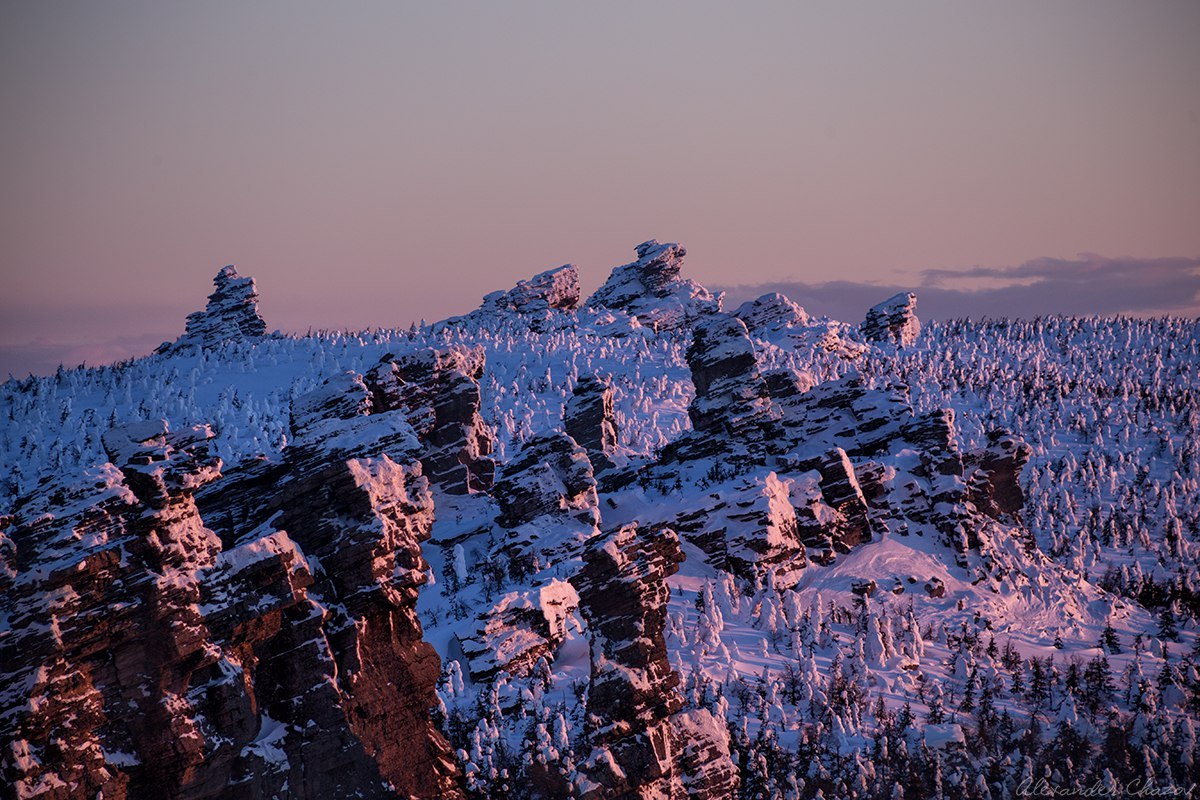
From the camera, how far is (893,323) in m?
196

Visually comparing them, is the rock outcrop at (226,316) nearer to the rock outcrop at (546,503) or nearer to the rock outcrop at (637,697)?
the rock outcrop at (546,503)

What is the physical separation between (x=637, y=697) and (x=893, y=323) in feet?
526

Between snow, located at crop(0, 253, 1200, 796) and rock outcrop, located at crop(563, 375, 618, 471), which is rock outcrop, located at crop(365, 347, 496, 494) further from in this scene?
rock outcrop, located at crop(563, 375, 618, 471)

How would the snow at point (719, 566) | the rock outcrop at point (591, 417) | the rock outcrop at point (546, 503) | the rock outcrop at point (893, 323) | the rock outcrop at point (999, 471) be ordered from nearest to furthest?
the snow at point (719, 566), the rock outcrop at point (546, 503), the rock outcrop at point (999, 471), the rock outcrop at point (591, 417), the rock outcrop at point (893, 323)

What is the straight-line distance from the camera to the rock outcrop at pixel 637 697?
1772 inches

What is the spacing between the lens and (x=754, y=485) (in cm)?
7956

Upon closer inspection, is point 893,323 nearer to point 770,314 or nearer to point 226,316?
point 770,314

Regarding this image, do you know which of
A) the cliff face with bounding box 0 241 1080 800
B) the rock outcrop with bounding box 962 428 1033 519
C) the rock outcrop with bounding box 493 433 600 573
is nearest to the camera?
the cliff face with bounding box 0 241 1080 800

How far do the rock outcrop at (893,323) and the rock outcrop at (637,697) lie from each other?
153895mm

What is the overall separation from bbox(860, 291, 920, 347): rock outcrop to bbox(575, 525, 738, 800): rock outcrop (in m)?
154

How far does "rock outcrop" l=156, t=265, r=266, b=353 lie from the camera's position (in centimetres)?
17188

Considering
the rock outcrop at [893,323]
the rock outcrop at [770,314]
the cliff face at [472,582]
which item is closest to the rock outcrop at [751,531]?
the cliff face at [472,582]

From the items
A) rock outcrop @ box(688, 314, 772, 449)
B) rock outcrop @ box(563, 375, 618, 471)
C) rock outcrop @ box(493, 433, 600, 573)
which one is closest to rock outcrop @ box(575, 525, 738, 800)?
rock outcrop @ box(493, 433, 600, 573)

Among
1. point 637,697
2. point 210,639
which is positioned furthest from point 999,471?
point 210,639
